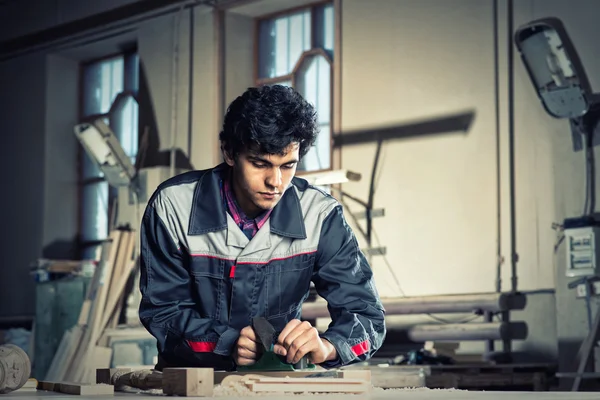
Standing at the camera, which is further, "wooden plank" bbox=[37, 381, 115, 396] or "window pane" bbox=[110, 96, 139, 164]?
"window pane" bbox=[110, 96, 139, 164]

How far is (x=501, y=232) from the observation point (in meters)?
6.22

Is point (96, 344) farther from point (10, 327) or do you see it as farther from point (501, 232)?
point (501, 232)

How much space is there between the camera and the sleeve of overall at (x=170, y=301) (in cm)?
217

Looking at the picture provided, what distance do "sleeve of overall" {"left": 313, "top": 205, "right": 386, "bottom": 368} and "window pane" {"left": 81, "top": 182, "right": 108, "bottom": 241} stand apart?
7.32m

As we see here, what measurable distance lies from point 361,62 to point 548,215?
2002 mm

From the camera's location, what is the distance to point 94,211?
31.7ft

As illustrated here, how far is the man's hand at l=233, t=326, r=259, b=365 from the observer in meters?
2.03

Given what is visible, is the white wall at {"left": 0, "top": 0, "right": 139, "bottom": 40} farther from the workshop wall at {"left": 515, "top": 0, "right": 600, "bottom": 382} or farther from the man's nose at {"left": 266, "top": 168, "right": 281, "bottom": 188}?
the man's nose at {"left": 266, "top": 168, "right": 281, "bottom": 188}

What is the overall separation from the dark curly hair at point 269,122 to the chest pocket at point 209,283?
0.28 m

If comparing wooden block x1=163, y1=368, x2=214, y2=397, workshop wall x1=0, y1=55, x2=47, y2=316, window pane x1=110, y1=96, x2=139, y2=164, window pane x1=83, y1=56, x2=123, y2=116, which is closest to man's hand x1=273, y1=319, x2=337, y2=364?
wooden block x1=163, y1=368, x2=214, y2=397

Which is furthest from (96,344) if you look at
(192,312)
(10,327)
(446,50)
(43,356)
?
(192,312)

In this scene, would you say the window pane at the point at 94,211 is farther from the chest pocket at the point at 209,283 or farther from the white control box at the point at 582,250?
the chest pocket at the point at 209,283

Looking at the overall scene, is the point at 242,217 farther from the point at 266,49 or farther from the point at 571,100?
the point at 266,49

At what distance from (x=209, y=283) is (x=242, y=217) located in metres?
0.20
